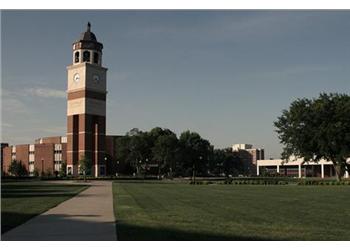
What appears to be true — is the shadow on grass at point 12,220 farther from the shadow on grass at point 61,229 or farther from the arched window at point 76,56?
the arched window at point 76,56

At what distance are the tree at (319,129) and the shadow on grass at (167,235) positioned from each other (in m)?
57.7

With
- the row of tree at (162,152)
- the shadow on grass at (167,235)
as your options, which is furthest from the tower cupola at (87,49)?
the shadow on grass at (167,235)

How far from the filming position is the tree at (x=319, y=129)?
69312mm

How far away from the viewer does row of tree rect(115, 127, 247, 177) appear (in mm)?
124688

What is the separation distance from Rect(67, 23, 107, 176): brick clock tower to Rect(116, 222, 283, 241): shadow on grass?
343 feet

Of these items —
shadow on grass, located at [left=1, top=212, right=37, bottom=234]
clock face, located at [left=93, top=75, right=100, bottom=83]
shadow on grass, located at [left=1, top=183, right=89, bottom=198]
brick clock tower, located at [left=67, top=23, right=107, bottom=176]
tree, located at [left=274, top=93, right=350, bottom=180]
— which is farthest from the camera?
clock face, located at [left=93, top=75, right=100, bottom=83]

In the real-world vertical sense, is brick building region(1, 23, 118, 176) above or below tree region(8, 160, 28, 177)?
above

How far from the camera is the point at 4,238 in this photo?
1255 cm

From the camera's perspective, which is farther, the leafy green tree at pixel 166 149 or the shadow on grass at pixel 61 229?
the leafy green tree at pixel 166 149

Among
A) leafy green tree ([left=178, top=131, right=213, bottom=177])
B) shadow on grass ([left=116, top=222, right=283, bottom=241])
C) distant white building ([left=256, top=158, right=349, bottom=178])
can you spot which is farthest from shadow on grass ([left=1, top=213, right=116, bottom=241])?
distant white building ([left=256, top=158, right=349, bottom=178])

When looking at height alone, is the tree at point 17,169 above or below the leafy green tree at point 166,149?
below

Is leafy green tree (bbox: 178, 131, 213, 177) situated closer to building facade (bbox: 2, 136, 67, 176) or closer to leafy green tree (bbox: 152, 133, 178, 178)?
leafy green tree (bbox: 152, 133, 178, 178)

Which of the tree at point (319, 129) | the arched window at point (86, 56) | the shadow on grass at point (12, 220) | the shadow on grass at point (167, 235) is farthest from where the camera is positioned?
the arched window at point (86, 56)
